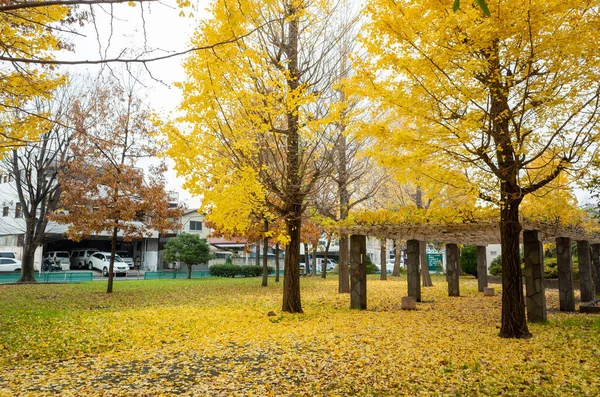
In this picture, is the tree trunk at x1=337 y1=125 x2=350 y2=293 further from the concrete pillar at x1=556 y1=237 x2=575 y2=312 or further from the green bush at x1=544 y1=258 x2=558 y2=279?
the green bush at x1=544 y1=258 x2=558 y2=279

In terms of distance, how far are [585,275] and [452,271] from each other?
4.38m

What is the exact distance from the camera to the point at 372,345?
6543 millimetres

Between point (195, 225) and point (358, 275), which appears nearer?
point (358, 275)

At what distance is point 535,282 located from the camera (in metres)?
9.02

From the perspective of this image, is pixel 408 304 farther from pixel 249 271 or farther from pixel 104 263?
pixel 104 263

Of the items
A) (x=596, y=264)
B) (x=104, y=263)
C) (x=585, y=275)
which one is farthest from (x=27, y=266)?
(x=596, y=264)

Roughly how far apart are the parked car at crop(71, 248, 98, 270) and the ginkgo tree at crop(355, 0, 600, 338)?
105ft

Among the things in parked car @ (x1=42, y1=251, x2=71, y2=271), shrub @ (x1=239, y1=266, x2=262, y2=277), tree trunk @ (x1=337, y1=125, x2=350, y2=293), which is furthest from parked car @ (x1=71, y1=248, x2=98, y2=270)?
tree trunk @ (x1=337, y1=125, x2=350, y2=293)

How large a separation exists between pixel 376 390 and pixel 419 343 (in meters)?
2.64

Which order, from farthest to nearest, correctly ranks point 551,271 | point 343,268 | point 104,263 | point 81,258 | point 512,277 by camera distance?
1. point 81,258
2. point 104,263
3. point 551,271
4. point 343,268
5. point 512,277

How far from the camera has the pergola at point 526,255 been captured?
9.11 metres

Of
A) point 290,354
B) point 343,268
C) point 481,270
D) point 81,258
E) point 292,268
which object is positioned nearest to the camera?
point 290,354

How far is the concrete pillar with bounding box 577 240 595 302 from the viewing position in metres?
13.3

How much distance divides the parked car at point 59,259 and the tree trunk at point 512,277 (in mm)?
32823
